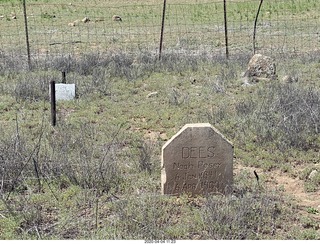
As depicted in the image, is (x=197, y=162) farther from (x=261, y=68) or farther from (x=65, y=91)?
(x=261, y=68)

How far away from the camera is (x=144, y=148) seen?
693 centimetres

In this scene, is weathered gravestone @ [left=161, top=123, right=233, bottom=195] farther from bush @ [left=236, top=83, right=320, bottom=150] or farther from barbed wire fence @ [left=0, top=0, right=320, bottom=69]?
barbed wire fence @ [left=0, top=0, right=320, bottom=69]

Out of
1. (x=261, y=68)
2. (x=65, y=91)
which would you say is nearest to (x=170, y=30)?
(x=261, y=68)

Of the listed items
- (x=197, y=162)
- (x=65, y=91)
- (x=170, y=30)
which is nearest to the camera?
(x=197, y=162)

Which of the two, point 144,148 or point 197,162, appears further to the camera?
point 144,148

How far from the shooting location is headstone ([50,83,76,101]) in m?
9.81

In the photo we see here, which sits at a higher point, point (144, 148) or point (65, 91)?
point (65, 91)

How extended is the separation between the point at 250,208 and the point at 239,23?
1784 centimetres

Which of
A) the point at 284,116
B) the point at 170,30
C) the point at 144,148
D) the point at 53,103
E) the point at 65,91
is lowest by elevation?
the point at 144,148

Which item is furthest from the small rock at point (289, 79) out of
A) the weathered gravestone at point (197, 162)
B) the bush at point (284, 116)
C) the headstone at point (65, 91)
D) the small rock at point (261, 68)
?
the weathered gravestone at point (197, 162)

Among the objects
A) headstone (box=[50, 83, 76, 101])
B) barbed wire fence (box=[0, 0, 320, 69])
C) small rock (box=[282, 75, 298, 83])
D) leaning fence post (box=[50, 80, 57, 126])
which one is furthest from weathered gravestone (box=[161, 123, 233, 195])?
barbed wire fence (box=[0, 0, 320, 69])

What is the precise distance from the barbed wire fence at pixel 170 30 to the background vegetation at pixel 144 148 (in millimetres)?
2481

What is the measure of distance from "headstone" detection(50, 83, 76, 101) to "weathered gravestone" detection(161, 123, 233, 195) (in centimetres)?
470

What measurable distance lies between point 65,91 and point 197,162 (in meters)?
4.89
